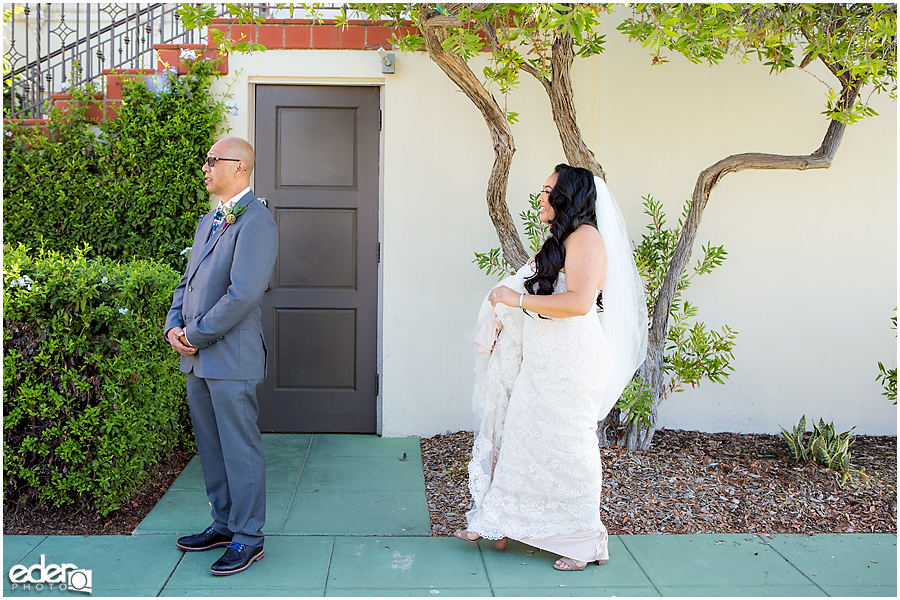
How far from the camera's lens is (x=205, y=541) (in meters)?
3.58

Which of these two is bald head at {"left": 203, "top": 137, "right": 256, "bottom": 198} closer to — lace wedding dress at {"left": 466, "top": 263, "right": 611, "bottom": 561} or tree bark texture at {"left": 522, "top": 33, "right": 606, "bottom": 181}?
lace wedding dress at {"left": 466, "top": 263, "right": 611, "bottom": 561}

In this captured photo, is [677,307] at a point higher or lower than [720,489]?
higher

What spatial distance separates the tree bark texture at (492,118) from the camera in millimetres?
4195

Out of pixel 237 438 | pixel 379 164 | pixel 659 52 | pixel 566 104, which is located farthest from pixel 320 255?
pixel 659 52

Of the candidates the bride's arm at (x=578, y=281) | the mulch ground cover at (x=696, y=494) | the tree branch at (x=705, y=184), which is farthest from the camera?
the tree branch at (x=705, y=184)

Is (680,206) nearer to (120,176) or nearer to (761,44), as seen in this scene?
(761,44)

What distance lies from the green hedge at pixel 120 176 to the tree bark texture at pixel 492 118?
1.83 meters

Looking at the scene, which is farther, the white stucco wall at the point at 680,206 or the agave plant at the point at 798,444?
the white stucco wall at the point at 680,206

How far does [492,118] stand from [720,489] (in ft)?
8.44

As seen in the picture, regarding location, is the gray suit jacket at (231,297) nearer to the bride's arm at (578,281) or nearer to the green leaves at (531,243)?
the bride's arm at (578,281)

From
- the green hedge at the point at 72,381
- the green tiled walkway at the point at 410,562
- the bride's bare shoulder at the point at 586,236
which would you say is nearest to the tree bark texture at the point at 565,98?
the bride's bare shoulder at the point at 586,236

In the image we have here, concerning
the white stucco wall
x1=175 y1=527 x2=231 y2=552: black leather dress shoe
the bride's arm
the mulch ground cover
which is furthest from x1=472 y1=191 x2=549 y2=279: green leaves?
x1=175 y1=527 x2=231 y2=552: black leather dress shoe

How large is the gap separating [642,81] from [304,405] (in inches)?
134

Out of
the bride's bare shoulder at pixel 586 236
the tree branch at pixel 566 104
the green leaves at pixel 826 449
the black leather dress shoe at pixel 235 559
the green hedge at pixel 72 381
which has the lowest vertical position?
the black leather dress shoe at pixel 235 559
